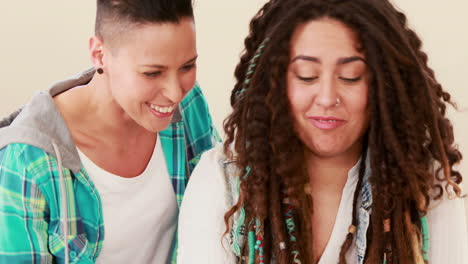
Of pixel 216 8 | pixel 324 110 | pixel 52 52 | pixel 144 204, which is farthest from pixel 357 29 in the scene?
pixel 52 52

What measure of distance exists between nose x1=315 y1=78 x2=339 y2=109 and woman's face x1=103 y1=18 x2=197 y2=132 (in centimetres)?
28

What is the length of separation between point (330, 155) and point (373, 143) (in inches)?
4.1

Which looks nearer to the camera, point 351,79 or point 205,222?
point 351,79

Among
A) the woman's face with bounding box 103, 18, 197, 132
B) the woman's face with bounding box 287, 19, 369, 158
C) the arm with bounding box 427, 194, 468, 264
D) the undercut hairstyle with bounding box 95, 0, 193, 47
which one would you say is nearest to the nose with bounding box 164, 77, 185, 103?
the woman's face with bounding box 103, 18, 197, 132

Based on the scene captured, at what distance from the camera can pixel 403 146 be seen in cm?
142

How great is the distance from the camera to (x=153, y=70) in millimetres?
1399

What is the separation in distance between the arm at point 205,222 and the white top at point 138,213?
0.11 metres

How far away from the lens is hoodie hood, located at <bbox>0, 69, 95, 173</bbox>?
1400 millimetres

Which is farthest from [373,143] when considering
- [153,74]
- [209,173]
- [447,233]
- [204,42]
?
[204,42]

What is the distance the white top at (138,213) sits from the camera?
1.53 m

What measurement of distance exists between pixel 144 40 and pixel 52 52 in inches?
41.1

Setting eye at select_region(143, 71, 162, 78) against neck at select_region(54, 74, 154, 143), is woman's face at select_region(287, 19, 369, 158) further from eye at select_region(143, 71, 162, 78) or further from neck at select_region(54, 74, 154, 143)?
neck at select_region(54, 74, 154, 143)

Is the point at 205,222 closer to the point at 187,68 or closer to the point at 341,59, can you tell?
the point at 187,68

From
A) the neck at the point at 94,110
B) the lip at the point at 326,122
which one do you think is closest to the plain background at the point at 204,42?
the neck at the point at 94,110
